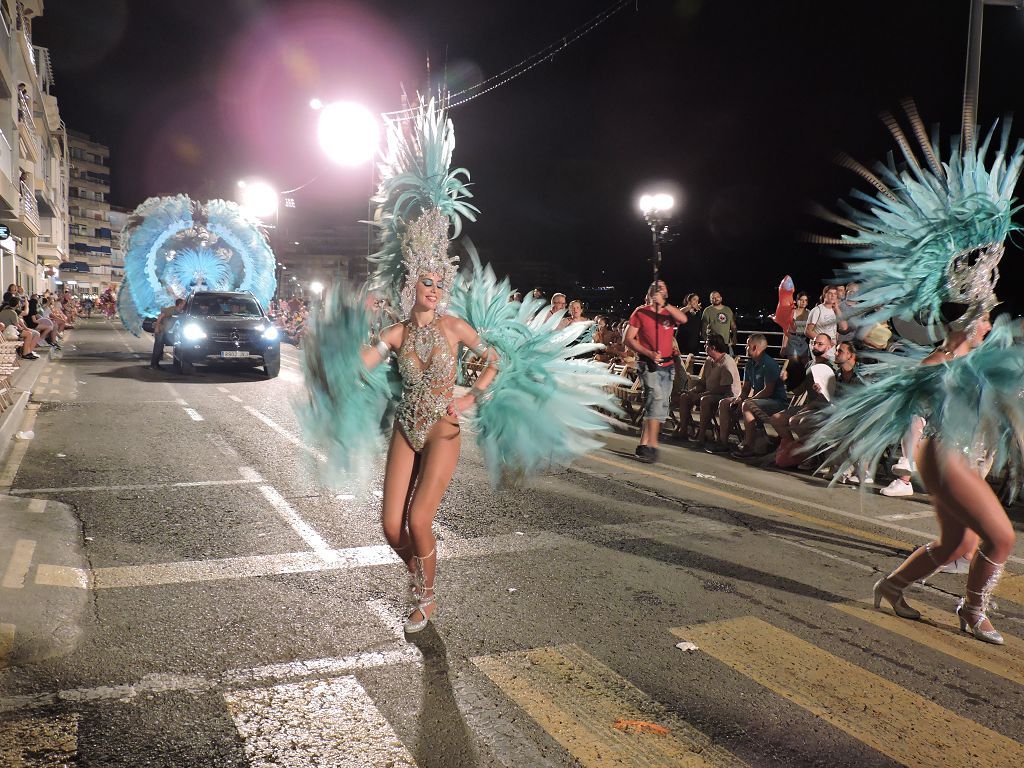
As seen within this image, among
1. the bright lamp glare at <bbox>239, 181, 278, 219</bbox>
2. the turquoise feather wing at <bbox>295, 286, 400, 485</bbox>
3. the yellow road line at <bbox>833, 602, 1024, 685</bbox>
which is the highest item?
the bright lamp glare at <bbox>239, 181, 278, 219</bbox>

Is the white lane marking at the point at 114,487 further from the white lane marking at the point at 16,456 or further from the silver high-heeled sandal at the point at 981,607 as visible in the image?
the silver high-heeled sandal at the point at 981,607

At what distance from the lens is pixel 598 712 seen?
3.40m

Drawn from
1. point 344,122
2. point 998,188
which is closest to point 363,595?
point 998,188

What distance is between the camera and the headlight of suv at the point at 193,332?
57.8 feet

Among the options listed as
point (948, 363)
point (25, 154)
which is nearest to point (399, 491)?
point (948, 363)

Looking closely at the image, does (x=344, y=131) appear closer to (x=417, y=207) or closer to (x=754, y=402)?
(x=754, y=402)

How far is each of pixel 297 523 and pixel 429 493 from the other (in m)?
2.49

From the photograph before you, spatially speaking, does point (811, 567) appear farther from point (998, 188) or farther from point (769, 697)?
point (998, 188)

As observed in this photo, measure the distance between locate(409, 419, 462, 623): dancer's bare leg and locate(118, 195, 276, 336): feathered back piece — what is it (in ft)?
66.7

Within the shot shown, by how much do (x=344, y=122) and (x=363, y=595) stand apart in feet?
66.7

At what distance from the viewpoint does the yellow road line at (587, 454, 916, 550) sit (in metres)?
6.39

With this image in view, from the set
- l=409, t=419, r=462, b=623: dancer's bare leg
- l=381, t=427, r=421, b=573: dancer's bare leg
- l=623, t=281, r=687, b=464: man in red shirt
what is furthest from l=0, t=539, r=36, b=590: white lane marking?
l=623, t=281, r=687, b=464: man in red shirt

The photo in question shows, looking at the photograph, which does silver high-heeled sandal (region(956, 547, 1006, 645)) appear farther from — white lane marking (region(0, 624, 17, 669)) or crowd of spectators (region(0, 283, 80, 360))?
crowd of spectators (region(0, 283, 80, 360))

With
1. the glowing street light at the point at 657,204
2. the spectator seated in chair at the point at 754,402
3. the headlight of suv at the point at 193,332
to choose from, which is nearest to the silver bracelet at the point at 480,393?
the spectator seated in chair at the point at 754,402
